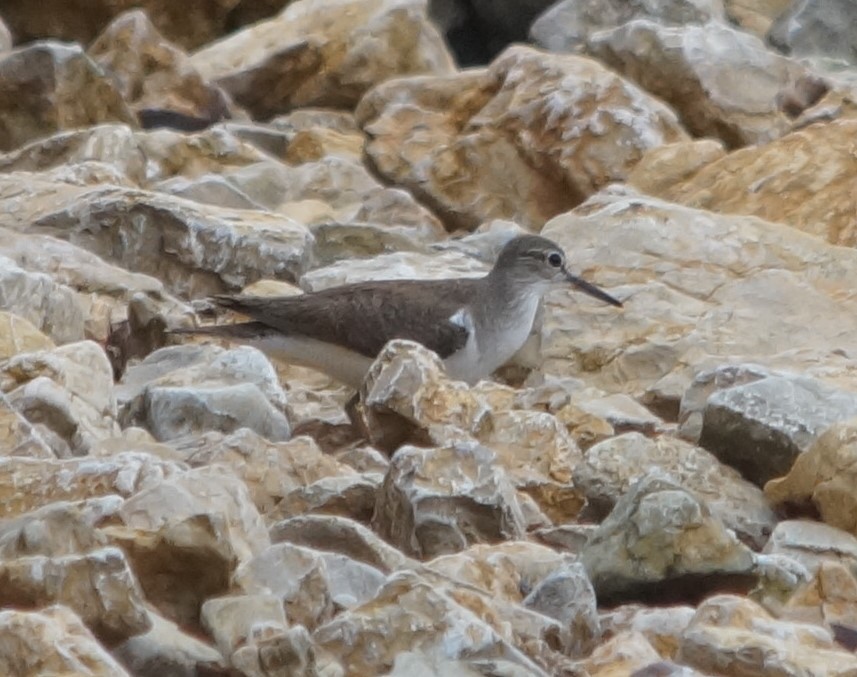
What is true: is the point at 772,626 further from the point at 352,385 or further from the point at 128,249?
the point at 128,249

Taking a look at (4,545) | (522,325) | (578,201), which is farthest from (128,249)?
(4,545)

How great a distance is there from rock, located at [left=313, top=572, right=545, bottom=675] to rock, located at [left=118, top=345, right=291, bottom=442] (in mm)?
2226

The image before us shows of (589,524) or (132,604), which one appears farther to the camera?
(589,524)

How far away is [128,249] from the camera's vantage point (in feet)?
29.2

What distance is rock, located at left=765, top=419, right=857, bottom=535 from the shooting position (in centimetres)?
600

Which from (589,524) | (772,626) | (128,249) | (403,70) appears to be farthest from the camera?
(403,70)

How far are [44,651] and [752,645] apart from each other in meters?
1.39

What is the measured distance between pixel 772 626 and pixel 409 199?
18.9ft

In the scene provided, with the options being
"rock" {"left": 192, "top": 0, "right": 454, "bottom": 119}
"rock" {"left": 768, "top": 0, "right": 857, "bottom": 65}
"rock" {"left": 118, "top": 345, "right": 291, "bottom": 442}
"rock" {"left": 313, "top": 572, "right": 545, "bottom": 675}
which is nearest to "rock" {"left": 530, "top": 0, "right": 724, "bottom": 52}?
"rock" {"left": 768, "top": 0, "right": 857, "bottom": 65}

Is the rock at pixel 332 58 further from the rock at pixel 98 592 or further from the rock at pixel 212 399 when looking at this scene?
the rock at pixel 98 592

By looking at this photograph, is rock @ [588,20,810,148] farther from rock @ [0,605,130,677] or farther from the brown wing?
rock @ [0,605,130,677]

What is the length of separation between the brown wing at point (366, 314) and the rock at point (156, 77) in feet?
13.4

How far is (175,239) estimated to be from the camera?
8844 mm

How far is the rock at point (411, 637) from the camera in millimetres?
4387
